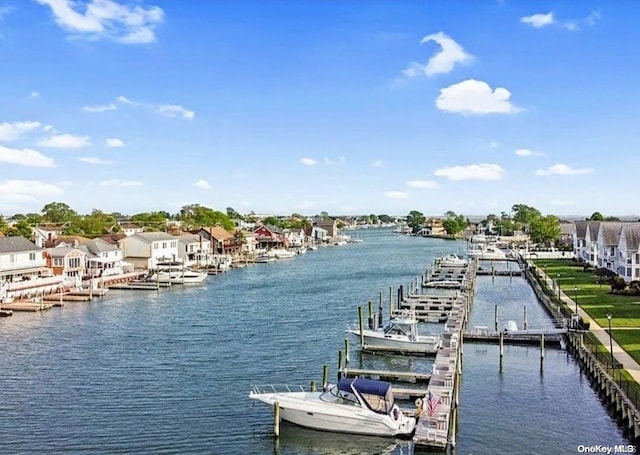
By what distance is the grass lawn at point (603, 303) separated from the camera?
124 ft

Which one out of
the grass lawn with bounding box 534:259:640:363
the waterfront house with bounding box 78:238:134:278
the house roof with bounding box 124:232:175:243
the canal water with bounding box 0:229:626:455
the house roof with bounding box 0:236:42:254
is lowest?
the canal water with bounding box 0:229:626:455

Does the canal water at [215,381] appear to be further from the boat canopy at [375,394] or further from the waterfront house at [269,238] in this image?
the waterfront house at [269,238]

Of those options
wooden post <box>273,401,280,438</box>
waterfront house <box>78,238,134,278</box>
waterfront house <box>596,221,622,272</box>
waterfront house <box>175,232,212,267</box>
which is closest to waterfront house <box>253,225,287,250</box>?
waterfront house <box>175,232,212,267</box>

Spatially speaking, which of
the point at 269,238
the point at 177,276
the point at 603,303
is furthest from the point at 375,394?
the point at 269,238

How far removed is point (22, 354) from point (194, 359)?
38.3 ft

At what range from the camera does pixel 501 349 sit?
38.7 meters

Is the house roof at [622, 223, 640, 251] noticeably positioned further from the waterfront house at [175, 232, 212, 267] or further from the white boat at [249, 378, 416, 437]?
the waterfront house at [175, 232, 212, 267]

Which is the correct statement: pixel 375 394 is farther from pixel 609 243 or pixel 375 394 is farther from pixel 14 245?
pixel 609 243

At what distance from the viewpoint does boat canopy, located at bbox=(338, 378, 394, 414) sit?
2659 centimetres

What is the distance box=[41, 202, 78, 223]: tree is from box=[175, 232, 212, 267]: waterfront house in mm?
77480

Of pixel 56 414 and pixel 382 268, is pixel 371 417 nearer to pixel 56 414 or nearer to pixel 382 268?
pixel 56 414

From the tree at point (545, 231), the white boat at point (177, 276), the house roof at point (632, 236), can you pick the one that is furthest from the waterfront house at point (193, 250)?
the tree at point (545, 231)

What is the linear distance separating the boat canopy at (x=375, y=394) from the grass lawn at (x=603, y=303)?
14846mm

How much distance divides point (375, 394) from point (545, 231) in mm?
114646
